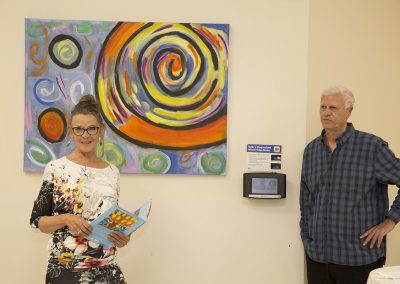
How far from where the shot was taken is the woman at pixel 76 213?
1.95 m

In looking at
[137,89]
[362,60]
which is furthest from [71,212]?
[362,60]

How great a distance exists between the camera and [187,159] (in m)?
2.81

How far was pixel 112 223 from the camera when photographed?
196cm

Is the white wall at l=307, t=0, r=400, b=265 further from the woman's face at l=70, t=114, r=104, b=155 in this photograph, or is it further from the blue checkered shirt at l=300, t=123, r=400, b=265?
the woman's face at l=70, t=114, r=104, b=155

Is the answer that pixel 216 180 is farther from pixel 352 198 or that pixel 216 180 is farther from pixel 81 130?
pixel 81 130

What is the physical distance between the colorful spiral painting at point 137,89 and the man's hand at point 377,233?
935 millimetres

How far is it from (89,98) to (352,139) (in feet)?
4.75

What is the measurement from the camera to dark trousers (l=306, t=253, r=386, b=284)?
93.4 inches

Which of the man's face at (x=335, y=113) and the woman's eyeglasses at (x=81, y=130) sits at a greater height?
the man's face at (x=335, y=113)

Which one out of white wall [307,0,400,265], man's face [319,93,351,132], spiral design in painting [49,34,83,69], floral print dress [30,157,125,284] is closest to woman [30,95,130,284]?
floral print dress [30,157,125,284]

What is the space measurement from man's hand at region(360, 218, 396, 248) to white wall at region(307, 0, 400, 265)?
597 mm

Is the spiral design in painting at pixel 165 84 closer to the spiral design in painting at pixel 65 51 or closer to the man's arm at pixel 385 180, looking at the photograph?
the spiral design in painting at pixel 65 51

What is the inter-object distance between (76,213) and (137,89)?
1.07 metres

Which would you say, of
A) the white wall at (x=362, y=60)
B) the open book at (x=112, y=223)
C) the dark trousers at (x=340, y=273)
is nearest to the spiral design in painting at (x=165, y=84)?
the white wall at (x=362, y=60)
